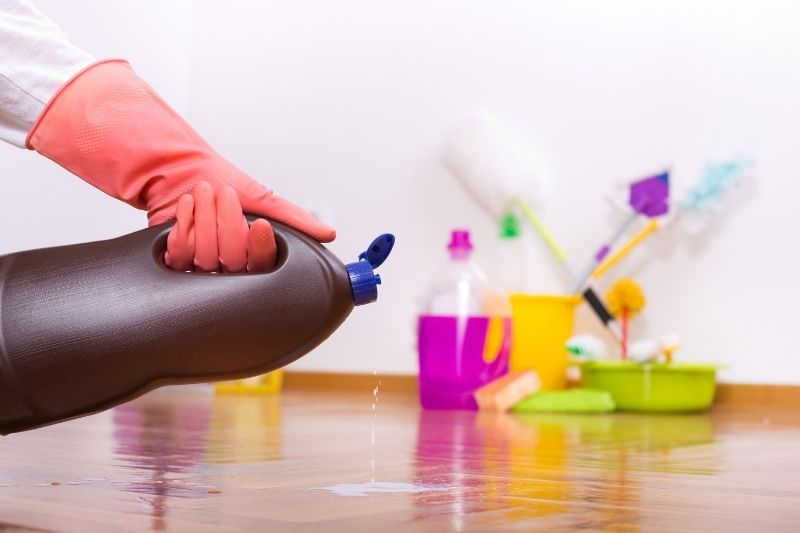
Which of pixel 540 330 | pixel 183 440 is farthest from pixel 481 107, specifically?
pixel 183 440

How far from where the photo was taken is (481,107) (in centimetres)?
282

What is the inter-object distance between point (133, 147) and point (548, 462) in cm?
52

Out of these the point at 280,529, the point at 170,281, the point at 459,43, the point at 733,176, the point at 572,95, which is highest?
the point at 459,43

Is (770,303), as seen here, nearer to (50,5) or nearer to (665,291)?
(665,291)

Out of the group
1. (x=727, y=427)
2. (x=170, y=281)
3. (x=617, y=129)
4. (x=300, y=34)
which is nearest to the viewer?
(x=170, y=281)

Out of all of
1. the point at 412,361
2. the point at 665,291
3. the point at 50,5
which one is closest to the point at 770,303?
the point at 665,291

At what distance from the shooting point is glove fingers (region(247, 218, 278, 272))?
0.75 meters

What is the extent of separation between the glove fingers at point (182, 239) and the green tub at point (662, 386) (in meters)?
1.66

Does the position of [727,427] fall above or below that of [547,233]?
below

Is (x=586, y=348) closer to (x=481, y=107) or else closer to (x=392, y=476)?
(x=481, y=107)

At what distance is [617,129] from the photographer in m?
2.61

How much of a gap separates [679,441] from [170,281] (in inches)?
35.8

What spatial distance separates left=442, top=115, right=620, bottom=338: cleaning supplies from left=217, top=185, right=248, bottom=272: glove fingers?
1.89 metres

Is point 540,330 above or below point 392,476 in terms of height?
above
